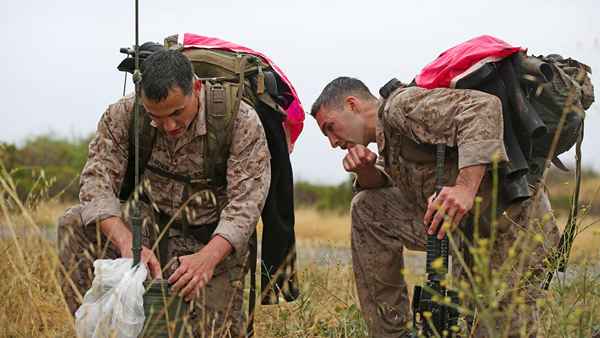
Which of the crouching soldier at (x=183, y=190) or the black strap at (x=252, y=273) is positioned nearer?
the crouching soldier at (x=183, y=190)

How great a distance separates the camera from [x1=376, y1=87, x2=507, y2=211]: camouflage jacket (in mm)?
4188

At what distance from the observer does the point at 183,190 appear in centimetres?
498

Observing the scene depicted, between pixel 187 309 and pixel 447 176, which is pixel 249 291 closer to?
pixel 187 309

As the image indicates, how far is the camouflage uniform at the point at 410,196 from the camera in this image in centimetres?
424

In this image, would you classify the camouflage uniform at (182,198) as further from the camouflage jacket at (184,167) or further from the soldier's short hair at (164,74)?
the soldier's short hair at (164,74)

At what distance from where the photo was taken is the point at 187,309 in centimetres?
430

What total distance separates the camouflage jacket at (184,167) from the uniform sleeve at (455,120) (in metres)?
0.75

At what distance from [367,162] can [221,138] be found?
35.9 inches

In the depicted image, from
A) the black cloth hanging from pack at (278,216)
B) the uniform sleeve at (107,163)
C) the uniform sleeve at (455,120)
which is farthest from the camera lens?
the black cloth hanging from pack at (278,216)

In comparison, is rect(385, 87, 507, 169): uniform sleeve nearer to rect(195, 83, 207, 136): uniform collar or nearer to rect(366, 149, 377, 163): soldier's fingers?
rect(366, 149, 377, 163): soldier's fingers

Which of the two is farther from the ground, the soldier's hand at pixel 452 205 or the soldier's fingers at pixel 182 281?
the soldier's hand at pixel 452 205

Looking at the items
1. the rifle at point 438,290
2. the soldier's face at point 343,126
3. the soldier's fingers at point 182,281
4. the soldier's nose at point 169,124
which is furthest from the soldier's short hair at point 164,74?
the rifle at point 438,290

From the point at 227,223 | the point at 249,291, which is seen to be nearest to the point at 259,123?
the point at 227,223

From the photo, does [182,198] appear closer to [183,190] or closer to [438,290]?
[183,190]
